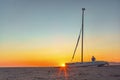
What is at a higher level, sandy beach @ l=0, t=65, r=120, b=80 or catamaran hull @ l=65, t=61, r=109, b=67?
catamaran hull @ l=65, t=61, r=109, b=67

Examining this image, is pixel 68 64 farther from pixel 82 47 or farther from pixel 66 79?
pixel 66 79

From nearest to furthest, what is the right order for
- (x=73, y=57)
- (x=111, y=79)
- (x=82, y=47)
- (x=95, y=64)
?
(x=111, y=79)
(x=95, y=64)
(x=82, y=47)
(x=73, y=57)

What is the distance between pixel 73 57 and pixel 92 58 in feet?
35.6

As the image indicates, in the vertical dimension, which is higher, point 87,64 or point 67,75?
point 87,64

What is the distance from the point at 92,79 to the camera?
107 feet

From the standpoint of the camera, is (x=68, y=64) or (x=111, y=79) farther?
(x=68, y=64)

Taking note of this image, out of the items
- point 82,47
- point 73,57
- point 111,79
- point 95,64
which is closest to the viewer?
point 111,79

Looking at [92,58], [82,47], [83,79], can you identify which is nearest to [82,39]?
[82,47]

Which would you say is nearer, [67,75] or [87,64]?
[67,75]

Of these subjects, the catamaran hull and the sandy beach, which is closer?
the sandy beach

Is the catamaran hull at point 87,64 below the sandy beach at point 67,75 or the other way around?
the other way around

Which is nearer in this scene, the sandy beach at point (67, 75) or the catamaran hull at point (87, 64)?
the sandy beach at point (67, 75)

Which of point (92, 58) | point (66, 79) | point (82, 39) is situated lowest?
point (66, 79)

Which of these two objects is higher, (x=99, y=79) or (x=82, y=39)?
(x=82, y=39)
